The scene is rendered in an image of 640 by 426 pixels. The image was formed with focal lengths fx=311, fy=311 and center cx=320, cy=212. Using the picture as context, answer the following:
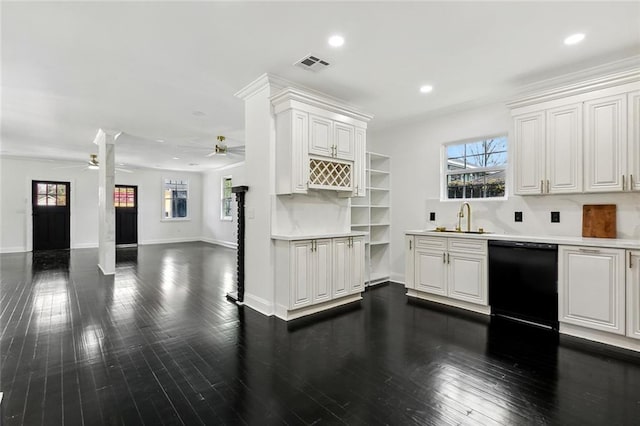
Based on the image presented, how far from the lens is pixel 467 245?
380 centimetres

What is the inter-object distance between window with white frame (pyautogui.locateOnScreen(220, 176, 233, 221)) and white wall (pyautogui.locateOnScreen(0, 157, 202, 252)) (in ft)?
5.44

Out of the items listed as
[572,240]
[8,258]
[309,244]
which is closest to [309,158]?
[309,244]

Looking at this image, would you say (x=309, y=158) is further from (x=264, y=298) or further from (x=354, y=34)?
(x=264, y=298)

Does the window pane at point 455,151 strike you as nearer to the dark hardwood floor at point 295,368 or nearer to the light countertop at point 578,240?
the light countertop at point 578,240

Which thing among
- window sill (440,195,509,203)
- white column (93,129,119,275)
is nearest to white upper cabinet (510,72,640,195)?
window sill (440,195,509,203)

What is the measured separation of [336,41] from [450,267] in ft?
9.59

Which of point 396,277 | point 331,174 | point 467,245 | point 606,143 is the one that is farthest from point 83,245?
point 606,143

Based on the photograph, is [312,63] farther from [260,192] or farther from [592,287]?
Result: [592,287]

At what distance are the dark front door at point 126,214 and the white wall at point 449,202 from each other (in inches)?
344

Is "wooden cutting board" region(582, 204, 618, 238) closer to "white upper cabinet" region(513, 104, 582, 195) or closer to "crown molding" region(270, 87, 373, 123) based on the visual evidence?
"white upper cabinet" region(513, 104, 582, 195)

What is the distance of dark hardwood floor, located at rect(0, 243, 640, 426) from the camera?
189cm

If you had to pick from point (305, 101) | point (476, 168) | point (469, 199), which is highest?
point (305, 101)

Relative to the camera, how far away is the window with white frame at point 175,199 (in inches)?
441

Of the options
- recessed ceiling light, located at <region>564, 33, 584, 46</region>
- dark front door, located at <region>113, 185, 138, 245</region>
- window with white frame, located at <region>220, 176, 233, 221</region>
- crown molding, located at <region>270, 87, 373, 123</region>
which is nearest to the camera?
recessed ceiling light, located at <region>564, 33, 584, 46</region>
